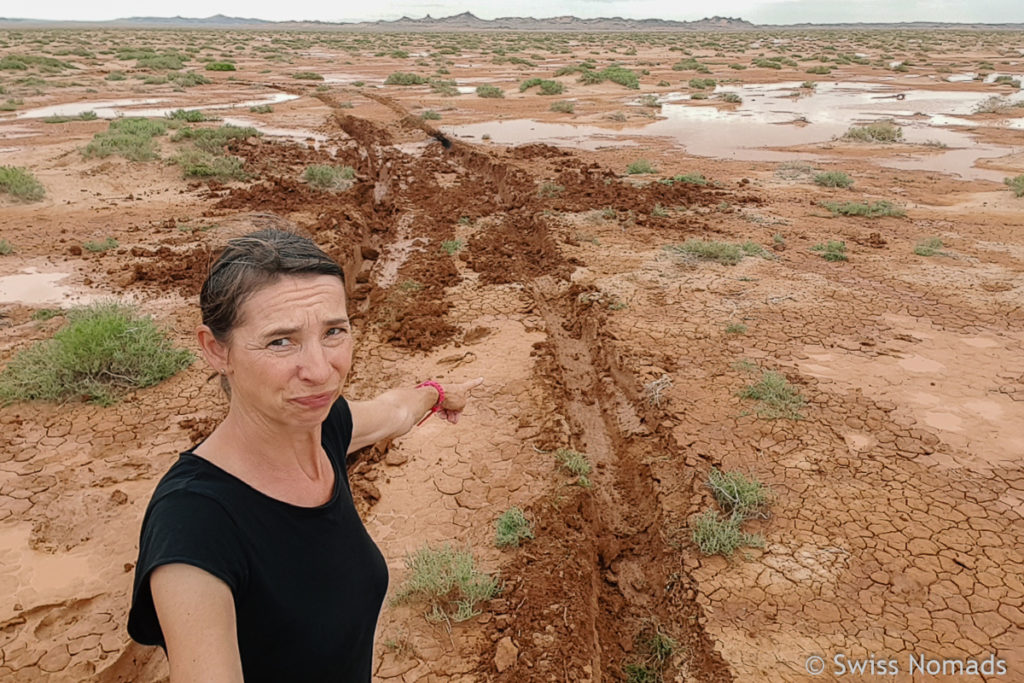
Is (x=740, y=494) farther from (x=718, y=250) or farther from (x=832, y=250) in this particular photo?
(x=832, y=250)

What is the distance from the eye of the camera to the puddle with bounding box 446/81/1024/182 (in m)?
16.4

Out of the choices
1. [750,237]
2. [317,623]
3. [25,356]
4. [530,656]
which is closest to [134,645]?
[530,656]

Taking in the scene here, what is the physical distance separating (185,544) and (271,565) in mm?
216

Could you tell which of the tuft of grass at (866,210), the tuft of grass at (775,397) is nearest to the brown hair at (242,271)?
the tuft of grass at (775,397)

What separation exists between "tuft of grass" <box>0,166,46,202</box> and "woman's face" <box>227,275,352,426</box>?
13.1 metres

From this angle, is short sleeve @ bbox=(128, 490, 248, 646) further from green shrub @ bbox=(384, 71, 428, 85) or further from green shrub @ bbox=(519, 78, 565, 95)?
green shrub @ bbox=(384, 71, 428, 85)

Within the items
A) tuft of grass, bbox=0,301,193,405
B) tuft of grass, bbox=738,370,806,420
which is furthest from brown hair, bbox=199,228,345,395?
tuft of grass, bbox=0,301,193,405

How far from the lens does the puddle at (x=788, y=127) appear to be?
16406 mm

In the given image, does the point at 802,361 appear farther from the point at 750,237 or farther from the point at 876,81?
the point at 876,81

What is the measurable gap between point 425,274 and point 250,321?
22.3 ft

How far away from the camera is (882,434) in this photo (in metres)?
4.93

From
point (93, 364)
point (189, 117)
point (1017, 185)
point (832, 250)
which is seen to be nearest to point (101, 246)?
point (93, 364)

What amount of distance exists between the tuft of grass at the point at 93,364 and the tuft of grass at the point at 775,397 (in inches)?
216

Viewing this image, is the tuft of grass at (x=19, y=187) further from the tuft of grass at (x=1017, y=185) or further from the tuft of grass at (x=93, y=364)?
the tuft of grass at (x=1017, y=185)
